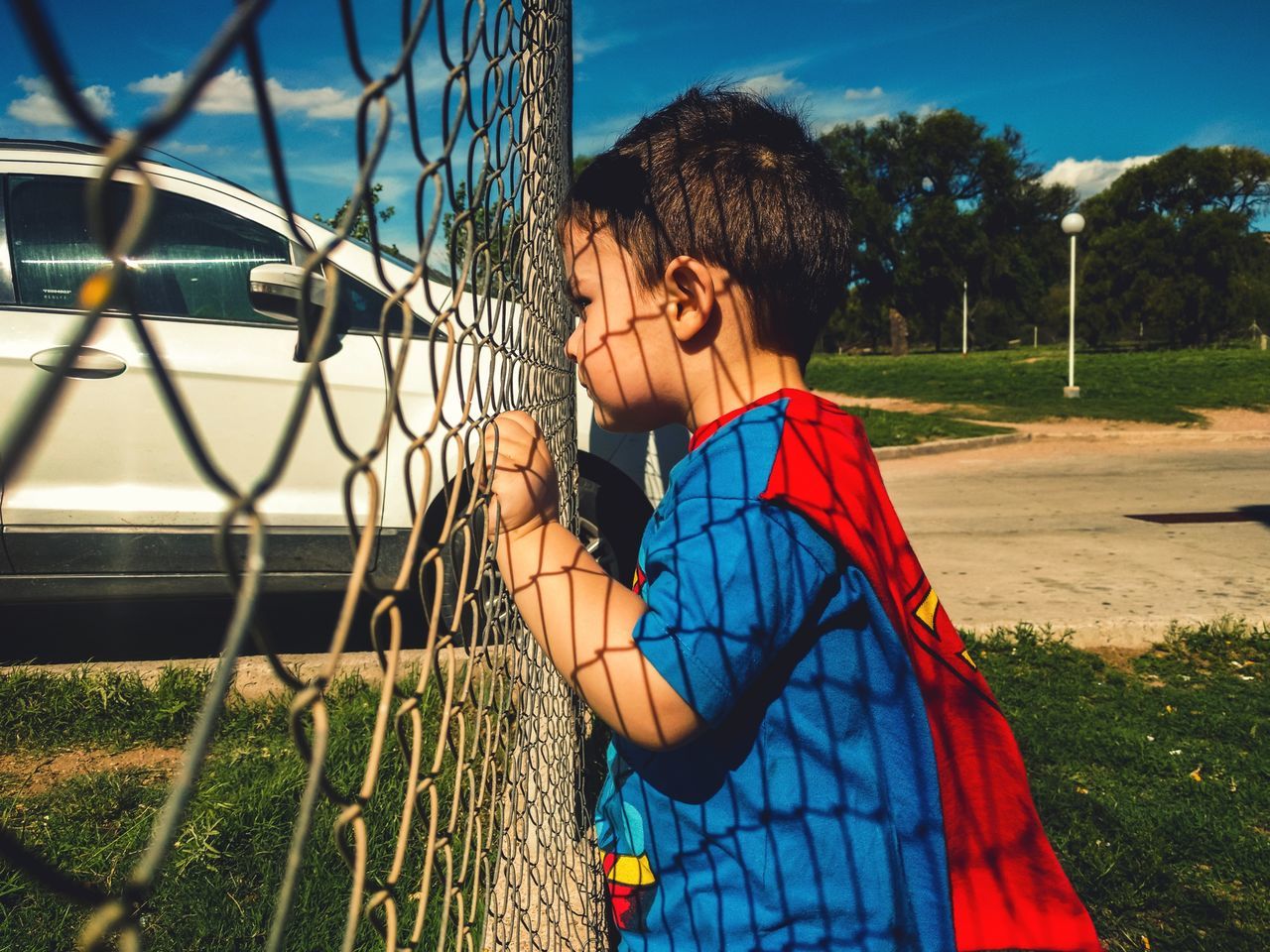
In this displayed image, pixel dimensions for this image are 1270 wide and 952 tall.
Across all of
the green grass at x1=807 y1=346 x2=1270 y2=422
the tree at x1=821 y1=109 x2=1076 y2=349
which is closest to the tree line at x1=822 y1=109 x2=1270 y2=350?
the tree at x1=821 y1=109 x2=1076 y2=349

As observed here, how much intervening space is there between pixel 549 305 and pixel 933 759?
1.33 m

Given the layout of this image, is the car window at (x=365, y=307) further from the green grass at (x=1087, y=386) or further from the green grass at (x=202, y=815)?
the green grass at (x=1087, y=386)

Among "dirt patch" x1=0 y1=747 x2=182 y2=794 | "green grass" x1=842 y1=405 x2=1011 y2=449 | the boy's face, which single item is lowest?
"dirt patch" x1=0 y1=747 x2=182 y2=794

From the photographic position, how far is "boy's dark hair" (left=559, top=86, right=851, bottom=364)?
1.38 m

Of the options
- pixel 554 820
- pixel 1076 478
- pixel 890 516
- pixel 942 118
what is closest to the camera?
pixel 890 516

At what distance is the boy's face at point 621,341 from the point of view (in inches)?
53.6

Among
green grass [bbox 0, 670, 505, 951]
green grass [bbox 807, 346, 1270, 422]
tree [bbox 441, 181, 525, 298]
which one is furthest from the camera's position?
green grass [bbox 807, 346, 1270, 422]

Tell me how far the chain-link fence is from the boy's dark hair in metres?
0.16

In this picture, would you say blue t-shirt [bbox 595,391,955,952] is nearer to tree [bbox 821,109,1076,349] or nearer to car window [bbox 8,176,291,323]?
car window [bbox 8,176,291,323]

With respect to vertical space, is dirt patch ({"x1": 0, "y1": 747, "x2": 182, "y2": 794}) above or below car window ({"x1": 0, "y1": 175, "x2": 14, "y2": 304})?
below

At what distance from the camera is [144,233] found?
335 millimetres

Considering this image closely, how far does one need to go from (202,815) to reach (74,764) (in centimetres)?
70

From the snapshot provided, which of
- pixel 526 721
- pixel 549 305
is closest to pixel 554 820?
pixel 526 721

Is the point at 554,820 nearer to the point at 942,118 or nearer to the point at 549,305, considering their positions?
the point at 549,305
